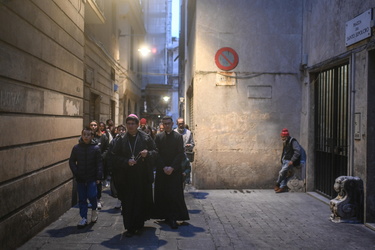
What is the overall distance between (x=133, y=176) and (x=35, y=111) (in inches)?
68.9

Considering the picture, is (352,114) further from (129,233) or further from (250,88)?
(129,233)

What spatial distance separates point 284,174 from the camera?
8680 mm

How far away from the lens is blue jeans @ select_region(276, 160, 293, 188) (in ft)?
28.2

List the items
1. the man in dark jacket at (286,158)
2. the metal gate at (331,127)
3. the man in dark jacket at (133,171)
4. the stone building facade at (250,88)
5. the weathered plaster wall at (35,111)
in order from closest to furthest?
1. the weathered plaster wall at (35,111)
2. the man in dark jacket at (133,171)
3. the metal gate at (331,127)
4. the man in dark jacket at (286,158)
5. the stone building facade at (250,88)

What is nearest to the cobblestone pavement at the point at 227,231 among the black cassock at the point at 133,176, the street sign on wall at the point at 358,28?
the black cassock at the point at 133,176

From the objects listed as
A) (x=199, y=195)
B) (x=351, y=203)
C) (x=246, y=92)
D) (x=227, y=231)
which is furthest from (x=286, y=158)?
(x=227, y=231)

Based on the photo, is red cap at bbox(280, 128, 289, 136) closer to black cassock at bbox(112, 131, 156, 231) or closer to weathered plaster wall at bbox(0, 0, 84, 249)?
black cassock at bbox(112, 131, 156, 231)

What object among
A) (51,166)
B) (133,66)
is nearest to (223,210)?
(51,166)

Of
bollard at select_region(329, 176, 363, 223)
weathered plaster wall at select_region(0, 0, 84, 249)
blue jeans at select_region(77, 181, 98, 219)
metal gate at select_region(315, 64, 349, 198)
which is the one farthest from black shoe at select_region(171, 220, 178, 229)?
metal gate at select_region(315, 64, 349, 198)

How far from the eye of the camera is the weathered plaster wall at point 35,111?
13.9ft

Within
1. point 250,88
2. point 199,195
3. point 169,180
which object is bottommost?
point 199,195

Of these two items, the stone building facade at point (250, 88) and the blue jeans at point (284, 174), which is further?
the stone building facade at point (250, 88)

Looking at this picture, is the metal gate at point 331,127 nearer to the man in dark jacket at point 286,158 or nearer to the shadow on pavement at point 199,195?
the man in dark jacket at point 286,158

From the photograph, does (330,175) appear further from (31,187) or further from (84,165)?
(31,187)
